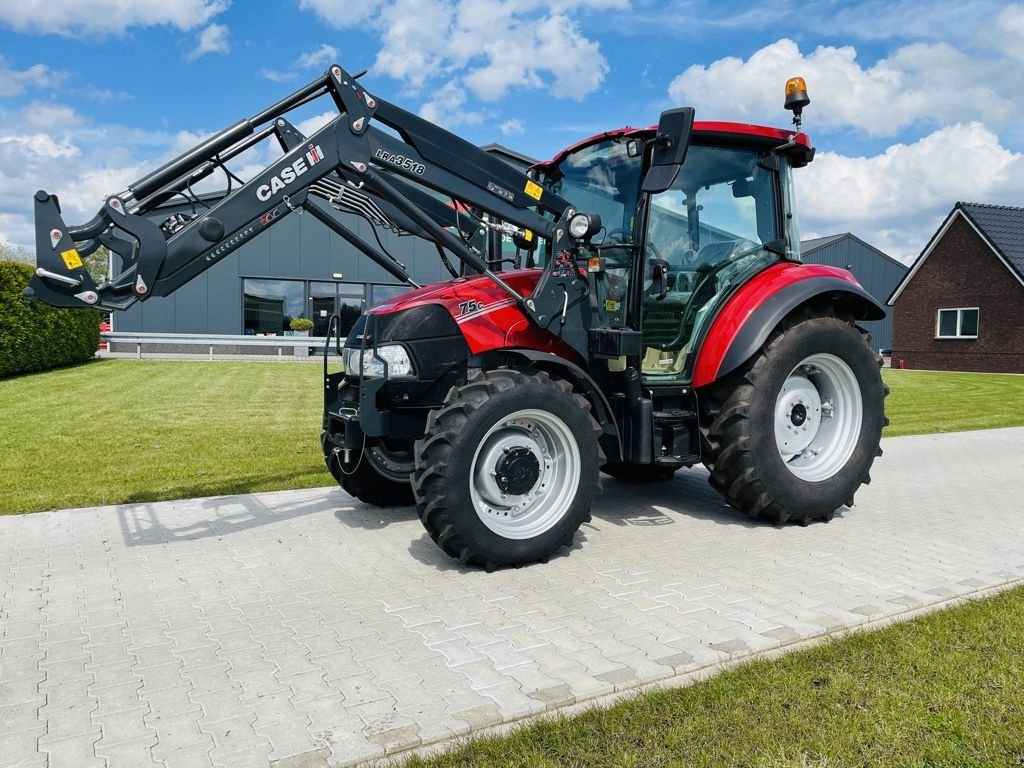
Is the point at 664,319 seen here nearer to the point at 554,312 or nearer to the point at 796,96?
the point at 554,312

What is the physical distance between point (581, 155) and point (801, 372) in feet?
7.75

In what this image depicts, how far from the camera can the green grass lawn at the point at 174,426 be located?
23.3 feet

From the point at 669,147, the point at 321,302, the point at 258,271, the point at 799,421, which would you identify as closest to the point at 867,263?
the point at 321,302

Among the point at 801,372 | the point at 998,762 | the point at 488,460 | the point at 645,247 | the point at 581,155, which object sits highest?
the point at 581,155

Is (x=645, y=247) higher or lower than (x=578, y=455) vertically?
higher

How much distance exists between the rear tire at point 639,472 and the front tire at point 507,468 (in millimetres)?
2122

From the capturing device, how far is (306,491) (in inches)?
271

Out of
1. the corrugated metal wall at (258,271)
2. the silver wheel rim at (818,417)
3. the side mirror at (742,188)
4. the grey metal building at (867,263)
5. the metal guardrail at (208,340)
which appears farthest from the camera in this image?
the grey metal building at (867,263)

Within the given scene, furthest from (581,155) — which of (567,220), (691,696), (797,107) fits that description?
(691,696)

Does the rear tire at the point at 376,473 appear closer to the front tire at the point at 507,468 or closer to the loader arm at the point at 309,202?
the front tire at the point at 507,468

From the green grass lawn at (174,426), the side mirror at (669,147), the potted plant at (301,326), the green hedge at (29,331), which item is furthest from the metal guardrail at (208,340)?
the side mirror at (669,147)

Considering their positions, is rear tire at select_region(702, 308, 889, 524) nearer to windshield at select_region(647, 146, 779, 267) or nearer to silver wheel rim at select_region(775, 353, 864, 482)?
silver wheel rim at select_region(775, 353, 864, 482)

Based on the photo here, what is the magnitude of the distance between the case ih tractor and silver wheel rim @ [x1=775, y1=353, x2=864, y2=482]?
20mm

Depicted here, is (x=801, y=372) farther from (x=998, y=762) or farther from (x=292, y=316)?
(x=292, y=316)
